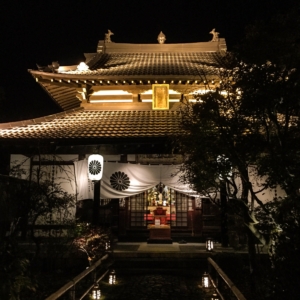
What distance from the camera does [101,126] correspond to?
48.9 feet

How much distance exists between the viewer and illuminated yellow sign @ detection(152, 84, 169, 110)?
1630 cm

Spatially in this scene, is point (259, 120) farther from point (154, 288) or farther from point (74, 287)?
point (154, 288)

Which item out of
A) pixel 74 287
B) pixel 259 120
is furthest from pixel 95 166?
pixel 259 120

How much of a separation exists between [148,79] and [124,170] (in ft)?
13.4

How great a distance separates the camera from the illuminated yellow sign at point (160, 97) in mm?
16297

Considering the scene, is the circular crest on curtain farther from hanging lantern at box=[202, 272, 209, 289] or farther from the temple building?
hanging lantern at box=[202, 272, 209, 289]

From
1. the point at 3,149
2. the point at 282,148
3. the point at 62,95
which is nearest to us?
the point at 282,148

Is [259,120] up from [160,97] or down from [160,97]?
down

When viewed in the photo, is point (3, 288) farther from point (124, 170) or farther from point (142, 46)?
point (142, 46)

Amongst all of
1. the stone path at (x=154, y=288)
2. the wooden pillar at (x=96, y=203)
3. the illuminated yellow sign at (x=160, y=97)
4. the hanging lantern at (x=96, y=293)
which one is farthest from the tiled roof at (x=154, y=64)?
the hanging lantern at (x=96, y=293)

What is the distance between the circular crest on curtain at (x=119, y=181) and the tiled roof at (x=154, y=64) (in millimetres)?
4345

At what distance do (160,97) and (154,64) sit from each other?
266 cm

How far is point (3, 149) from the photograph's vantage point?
14461 mm

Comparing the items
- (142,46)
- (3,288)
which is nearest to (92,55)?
(142,46)
